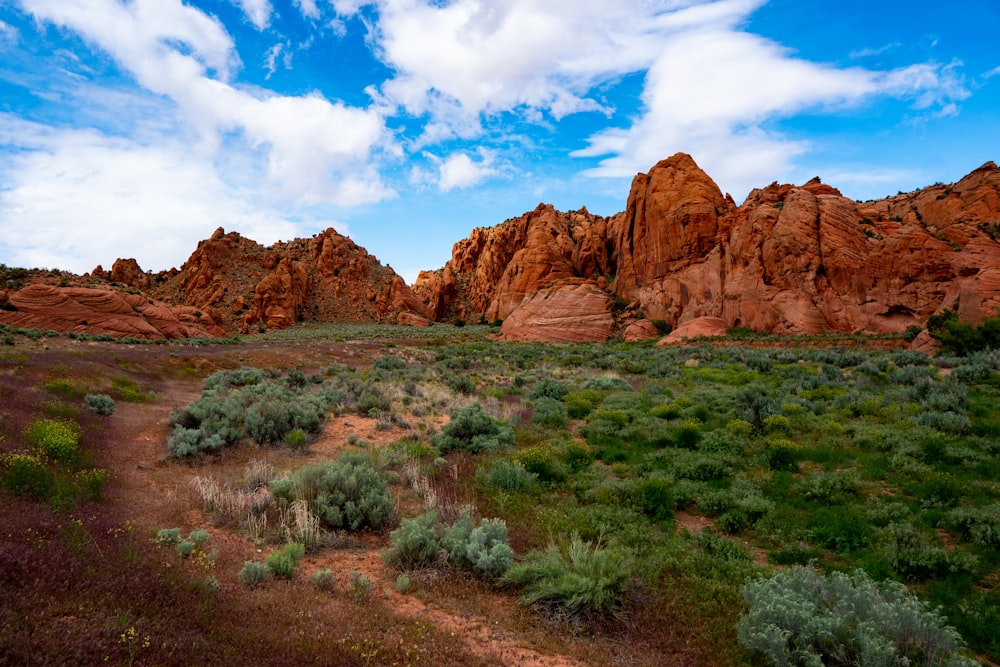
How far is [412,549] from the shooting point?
19.2ft

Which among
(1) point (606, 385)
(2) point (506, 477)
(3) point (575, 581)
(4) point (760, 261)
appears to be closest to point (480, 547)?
(3) point (575, 581)

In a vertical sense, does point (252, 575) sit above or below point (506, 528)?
above

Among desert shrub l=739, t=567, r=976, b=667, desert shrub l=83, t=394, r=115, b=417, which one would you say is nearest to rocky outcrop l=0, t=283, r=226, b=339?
desert shrub l=83, t=394, r=115, b=417

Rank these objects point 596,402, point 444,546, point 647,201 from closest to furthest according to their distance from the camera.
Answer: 1. point 444,546
2. point 596,402
3. point 647,201

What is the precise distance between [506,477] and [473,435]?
2979mm

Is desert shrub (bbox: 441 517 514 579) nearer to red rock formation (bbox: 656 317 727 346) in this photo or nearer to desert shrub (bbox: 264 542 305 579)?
desert shrub (bbox: 264 542 305 579)

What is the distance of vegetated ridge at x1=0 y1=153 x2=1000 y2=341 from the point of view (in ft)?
103

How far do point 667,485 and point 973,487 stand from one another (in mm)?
4468

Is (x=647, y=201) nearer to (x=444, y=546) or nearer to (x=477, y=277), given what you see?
(x=477, y=277)

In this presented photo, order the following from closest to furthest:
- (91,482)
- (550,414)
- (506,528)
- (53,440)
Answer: (91,482)
(506,528)
(53,440)
(550,414)

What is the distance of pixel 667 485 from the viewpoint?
8.05m

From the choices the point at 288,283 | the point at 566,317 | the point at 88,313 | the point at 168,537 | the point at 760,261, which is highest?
→ the point at 288,283

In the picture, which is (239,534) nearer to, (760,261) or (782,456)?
(782,456)

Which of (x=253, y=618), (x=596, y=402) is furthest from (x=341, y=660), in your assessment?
(x=596, y=402)
